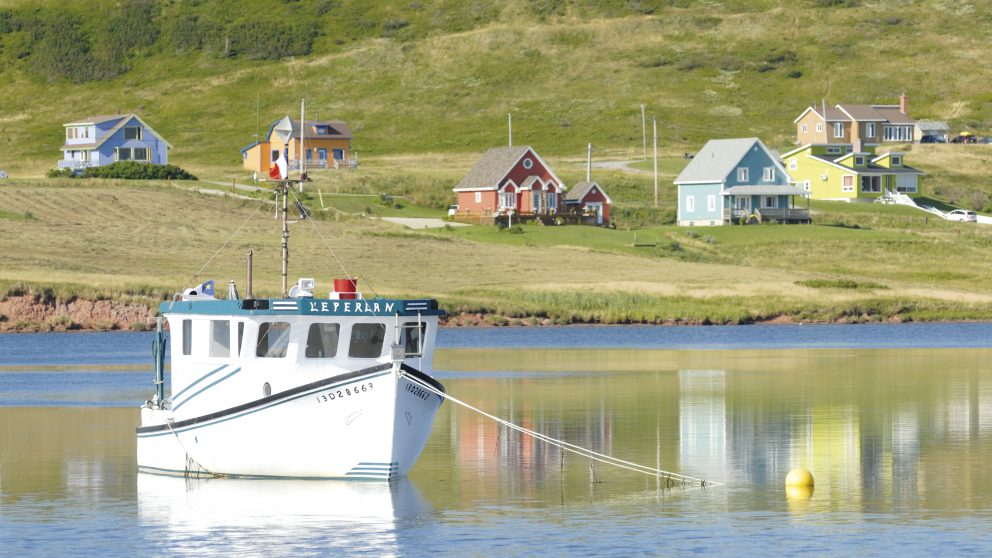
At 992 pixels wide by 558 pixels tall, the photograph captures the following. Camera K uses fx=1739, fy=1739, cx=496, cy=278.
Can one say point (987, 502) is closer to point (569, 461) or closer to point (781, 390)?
point (569, 461)

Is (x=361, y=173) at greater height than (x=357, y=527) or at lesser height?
greater

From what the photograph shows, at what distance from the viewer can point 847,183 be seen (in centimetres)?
16900

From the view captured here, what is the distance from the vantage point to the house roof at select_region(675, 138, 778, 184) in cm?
14700

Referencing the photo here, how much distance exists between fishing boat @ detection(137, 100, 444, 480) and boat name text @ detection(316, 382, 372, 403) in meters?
0.02

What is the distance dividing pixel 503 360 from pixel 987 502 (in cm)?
3951

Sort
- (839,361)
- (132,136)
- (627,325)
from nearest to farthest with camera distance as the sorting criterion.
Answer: (839,361), (627,325), (132,136)

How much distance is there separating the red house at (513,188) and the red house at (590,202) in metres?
2.00

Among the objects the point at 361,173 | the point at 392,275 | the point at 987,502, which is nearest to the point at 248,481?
the point at 987,502

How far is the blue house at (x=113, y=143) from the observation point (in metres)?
180

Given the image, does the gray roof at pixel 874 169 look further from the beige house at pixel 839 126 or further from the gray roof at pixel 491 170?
the gray roof at pixel 491 170

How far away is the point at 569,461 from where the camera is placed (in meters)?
37.8

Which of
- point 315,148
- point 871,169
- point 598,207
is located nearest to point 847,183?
point 871,169

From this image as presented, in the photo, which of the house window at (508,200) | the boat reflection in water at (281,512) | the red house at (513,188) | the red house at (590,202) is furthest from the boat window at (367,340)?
the house window at (508,200)

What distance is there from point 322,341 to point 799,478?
949 cm
